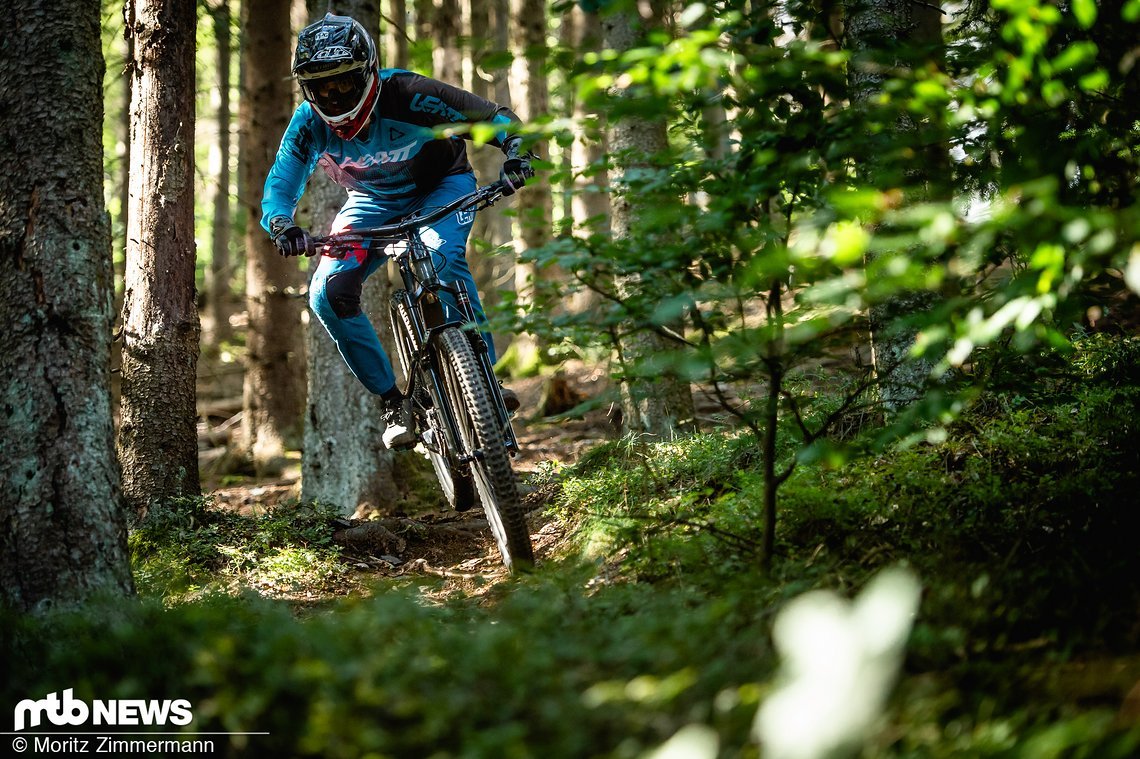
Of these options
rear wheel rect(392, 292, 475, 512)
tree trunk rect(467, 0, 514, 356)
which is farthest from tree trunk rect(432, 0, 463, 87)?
rear wheel rect(392, 292, 475, 512)

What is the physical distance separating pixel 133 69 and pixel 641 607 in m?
5.24

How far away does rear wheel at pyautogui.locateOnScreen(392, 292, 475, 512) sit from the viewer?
5.08m

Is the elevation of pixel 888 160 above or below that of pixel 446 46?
below

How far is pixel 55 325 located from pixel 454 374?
72.0 inches

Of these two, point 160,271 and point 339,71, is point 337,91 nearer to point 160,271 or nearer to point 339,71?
point 339,71

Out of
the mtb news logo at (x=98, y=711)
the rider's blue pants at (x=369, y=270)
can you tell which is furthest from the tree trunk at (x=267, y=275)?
the mtb news logo at (x=98, y=711)

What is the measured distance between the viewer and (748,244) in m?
2.72

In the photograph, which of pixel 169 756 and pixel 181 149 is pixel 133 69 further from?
pixel 169 756

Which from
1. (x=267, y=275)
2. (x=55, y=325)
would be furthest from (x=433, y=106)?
(x=267, y=275)

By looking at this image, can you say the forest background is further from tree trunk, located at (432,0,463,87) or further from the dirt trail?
tree trunk, located at (432,0,463,87)

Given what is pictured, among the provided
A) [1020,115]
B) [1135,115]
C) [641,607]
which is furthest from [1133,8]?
[641,607]

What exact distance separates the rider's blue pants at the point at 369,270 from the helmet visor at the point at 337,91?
63 centimetres

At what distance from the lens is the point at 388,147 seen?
522 centimetres

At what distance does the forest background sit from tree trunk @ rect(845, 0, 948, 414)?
0.03m
